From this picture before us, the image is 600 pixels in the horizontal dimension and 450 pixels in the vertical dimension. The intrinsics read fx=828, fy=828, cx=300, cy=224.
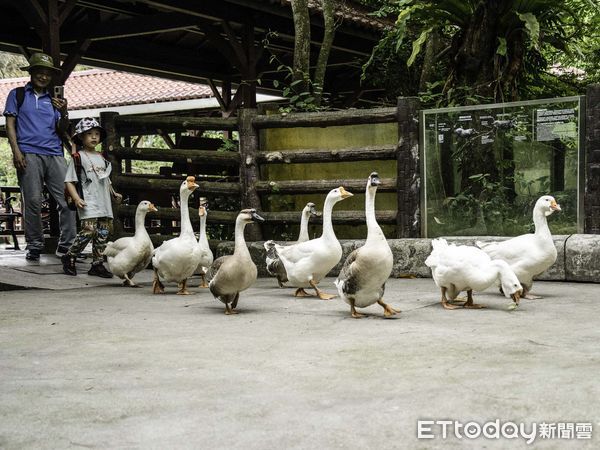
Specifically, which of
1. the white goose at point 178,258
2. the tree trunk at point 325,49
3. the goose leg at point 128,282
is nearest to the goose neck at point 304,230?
the white goose at point 178,258

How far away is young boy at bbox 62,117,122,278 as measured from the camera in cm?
874

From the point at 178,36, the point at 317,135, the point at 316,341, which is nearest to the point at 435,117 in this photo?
the point at 317,135

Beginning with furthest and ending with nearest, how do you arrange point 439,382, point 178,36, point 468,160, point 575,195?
point 178,36
point 468,160
point 575,195
point 439,382

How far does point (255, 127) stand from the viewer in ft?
33.5

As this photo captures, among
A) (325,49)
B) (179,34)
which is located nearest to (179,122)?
(325,49)

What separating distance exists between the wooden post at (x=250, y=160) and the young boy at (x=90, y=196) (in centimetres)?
187

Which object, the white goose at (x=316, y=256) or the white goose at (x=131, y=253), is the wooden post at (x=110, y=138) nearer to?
the white goose at (x=131, y=253)

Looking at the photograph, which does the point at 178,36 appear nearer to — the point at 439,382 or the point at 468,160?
the point at 468,160

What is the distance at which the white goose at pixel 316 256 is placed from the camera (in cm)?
711

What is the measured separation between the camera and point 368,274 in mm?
5922

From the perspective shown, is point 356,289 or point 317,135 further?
point 317,135

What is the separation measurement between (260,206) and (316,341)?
211 inches

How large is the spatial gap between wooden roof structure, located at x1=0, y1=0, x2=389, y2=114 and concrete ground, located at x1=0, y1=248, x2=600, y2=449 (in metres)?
5.78

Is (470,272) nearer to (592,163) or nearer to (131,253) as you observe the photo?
(592,163)
